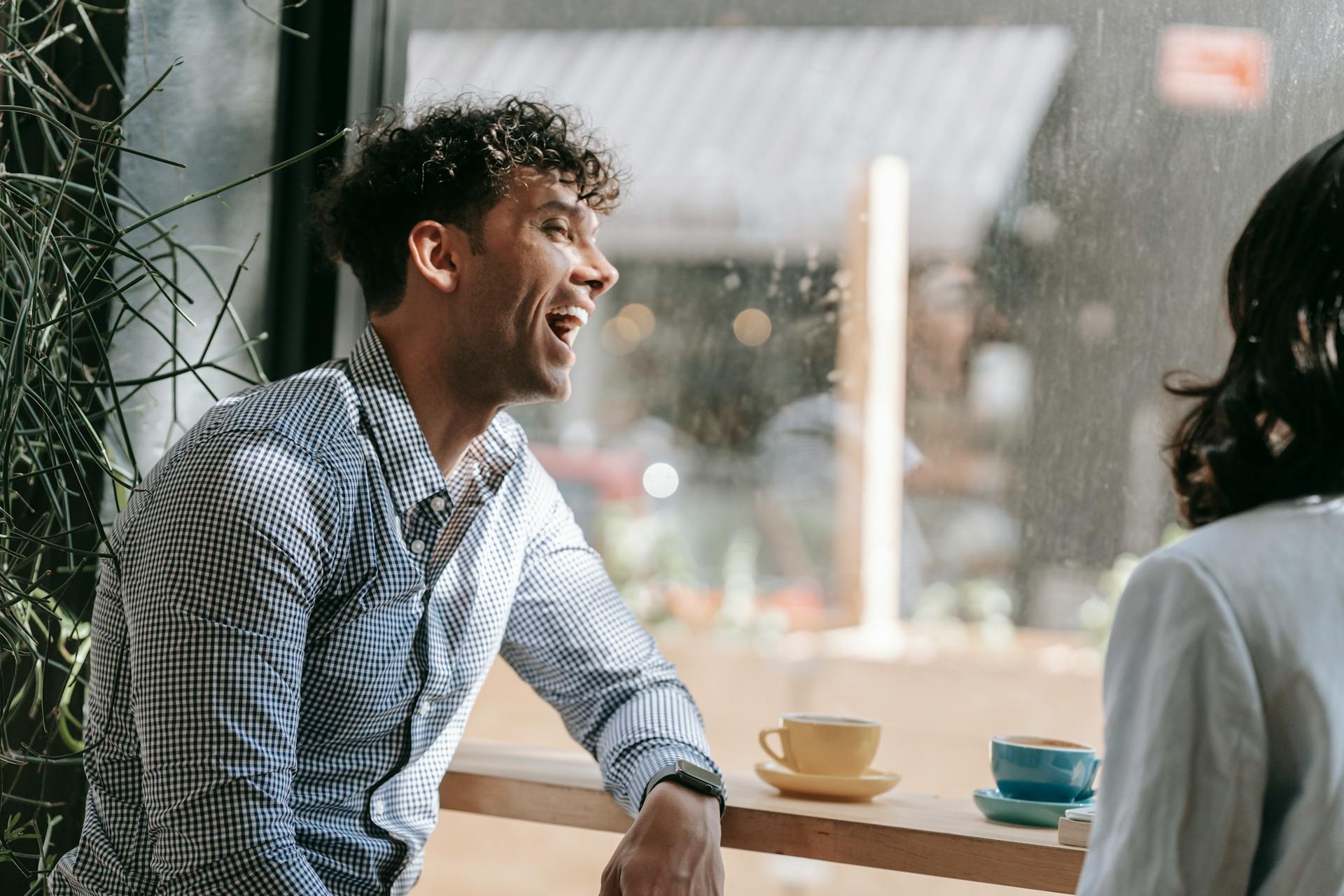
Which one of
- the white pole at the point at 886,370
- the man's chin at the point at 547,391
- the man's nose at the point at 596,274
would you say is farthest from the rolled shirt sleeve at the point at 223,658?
the white pole at the point at 886,370

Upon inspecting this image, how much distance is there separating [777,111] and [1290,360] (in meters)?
1.07

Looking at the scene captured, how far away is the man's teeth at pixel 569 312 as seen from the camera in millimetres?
1375

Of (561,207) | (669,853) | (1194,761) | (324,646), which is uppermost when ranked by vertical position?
(561,207)

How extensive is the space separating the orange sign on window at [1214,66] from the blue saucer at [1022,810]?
794 millimetres

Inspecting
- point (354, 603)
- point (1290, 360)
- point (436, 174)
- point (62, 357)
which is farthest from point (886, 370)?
point (62, 357)

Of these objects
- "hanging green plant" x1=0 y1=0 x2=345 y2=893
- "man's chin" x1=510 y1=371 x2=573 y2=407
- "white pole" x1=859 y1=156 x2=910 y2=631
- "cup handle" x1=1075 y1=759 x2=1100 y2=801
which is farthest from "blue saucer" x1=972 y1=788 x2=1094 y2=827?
"hanging green plant" x1=0 y1=0 x2=345 y2=893

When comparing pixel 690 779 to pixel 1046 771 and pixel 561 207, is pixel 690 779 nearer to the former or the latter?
pixel 1046 771

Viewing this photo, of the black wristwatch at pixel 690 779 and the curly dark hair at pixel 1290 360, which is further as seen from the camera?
the black wristwatch at pixel 690 779

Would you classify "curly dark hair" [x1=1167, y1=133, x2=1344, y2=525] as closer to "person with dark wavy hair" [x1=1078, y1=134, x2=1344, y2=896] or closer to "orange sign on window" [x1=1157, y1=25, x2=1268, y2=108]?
"person with dark wavy hair" [x1=1078, y1=134, x2=1344, y2=896]

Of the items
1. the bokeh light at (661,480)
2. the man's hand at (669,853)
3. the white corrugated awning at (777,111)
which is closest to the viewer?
the man's hand at (669,853)

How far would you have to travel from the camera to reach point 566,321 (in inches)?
54.8

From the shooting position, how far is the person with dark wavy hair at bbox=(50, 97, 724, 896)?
109 cm

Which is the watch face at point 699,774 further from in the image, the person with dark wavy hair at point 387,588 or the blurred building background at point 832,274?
the blurred building background at point 832,274

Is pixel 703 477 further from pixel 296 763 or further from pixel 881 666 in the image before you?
pixel 296 763
